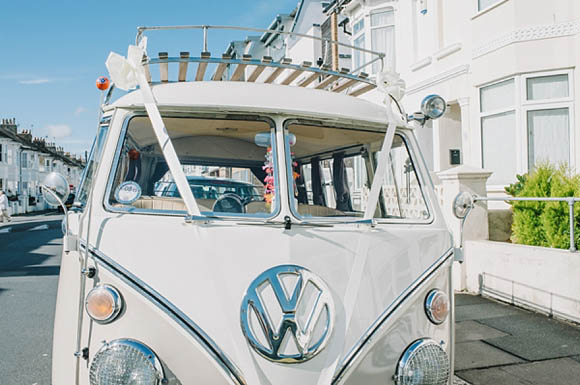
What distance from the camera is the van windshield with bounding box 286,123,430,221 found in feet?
10.3

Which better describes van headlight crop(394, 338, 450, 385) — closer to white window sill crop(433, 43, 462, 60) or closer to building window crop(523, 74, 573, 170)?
building window crop(523, 74, 573, 170)

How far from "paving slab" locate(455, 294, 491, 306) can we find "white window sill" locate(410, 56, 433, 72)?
7410mm

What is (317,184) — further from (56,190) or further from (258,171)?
(56,190)

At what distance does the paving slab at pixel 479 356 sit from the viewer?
4594mm

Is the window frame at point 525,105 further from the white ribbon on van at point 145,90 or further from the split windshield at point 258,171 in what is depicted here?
the white ribbon on van at point 145,90

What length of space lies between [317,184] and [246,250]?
142 cm

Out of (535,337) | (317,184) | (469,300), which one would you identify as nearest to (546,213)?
(469,300)

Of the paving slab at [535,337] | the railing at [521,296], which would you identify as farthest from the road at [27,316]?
the railing at [521,296]

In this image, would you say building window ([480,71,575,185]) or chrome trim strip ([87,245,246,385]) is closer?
chrome trim strip ([87,245,246,385])

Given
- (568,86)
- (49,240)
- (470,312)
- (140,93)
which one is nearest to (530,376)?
(470,312)

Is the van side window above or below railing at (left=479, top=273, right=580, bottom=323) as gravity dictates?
above

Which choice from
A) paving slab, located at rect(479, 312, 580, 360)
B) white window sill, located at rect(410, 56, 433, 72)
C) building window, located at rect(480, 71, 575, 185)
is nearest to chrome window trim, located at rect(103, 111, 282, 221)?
paving slab, located at rect(479, 312, 580, 360)

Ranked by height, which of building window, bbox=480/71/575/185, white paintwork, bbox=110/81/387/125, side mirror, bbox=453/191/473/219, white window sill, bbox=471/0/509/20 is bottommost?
side mirror, bbox=453/191/473/219

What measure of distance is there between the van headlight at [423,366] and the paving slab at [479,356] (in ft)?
7.64
